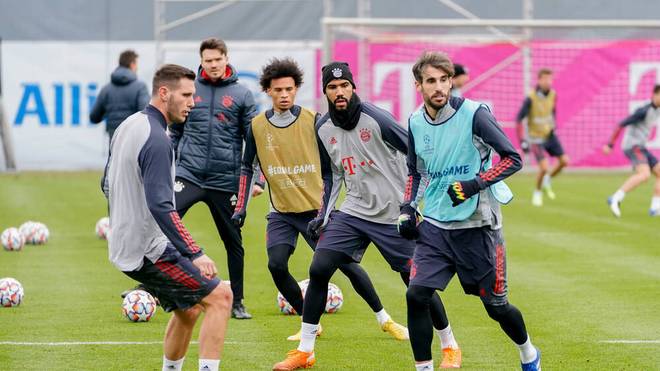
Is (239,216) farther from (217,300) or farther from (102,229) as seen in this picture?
(102,229)

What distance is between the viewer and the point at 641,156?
2064 centimetres

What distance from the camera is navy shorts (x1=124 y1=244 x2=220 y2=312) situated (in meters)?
7.67

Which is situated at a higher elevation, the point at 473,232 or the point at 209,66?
the point at 209,66

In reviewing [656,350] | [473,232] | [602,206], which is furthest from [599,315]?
[602,206]

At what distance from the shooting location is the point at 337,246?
9.36 meters

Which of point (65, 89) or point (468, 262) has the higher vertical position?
point (468, 262)

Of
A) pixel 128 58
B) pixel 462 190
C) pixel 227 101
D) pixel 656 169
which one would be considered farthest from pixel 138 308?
pixel 656 169

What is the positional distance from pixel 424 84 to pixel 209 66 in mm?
3284

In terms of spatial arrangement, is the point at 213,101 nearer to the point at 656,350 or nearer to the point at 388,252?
the point at 388,252

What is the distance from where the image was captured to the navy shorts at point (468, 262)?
8.19 meters

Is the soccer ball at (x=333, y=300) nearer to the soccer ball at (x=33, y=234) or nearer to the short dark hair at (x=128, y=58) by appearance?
the short dark hair at (x=128, y=58)

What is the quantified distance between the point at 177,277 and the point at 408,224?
5.06 ft

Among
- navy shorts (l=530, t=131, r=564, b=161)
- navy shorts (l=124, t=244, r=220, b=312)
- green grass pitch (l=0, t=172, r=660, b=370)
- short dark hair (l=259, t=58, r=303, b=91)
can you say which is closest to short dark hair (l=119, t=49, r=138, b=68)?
green grass pitch (l=0, t=172, r=660, b=370)

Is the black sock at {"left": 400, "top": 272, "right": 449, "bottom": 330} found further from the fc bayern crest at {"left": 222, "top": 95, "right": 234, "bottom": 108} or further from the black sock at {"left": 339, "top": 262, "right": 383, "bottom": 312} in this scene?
the fc bayern crest at {"left": 222, "top": 95, "right": 234, "bottom": 108}
